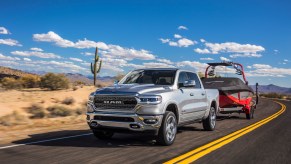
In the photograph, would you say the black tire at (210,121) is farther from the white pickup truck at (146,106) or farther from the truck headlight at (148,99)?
the truck headlight at (148,99)

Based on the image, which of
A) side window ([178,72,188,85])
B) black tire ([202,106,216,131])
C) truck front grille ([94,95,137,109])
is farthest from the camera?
black tire ([202,106,216,131])

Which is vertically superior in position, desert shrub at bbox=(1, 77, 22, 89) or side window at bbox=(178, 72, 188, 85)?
desert shrub at bbox=(1, 77, 22, 89)

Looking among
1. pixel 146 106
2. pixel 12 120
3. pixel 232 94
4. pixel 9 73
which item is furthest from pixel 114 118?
pixel 9 73

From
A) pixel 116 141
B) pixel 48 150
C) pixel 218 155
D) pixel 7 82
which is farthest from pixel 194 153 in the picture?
pixel 7 82

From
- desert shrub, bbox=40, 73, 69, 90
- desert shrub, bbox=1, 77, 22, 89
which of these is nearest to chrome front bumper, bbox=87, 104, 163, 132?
desert shrub, bbox=40, 73, 69, 90

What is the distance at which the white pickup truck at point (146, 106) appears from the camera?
810cm

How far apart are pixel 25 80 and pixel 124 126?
36.0 m

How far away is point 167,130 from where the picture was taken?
8.59 meters

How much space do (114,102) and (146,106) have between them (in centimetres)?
76

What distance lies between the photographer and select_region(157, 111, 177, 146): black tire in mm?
8367

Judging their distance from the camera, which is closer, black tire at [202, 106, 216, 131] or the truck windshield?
the truck windshield

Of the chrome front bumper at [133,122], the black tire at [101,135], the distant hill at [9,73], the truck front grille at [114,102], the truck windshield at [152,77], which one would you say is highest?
the distant hill at [9,73]

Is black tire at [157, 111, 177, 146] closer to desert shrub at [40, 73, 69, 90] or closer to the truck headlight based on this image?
the truck headlight

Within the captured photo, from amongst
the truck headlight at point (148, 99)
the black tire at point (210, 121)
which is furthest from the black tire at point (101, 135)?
the black tire at point (210, 121)
